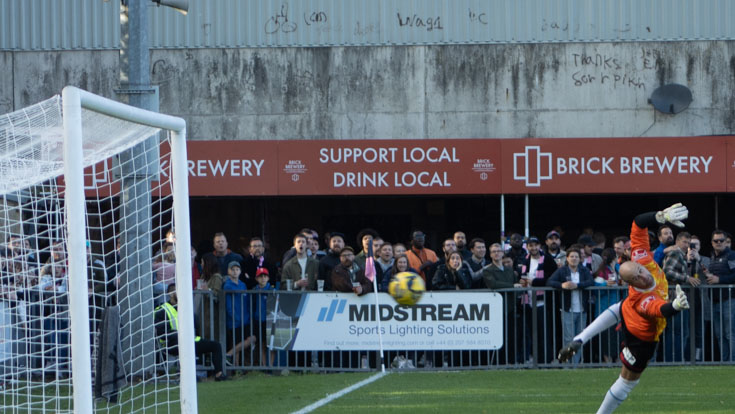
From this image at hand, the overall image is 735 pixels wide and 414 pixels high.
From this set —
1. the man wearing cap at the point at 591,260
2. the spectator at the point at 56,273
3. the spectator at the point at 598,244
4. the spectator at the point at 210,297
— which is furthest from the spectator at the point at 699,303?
the spectator at the point at 56,273

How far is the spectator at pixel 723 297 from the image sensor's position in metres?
15.7

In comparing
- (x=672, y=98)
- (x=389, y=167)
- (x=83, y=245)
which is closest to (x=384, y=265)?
(x=389, y=167)

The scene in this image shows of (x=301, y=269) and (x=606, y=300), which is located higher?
(x=301, y=269)

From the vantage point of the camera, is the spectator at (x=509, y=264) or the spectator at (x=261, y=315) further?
the spectator at (x=509, y=264)

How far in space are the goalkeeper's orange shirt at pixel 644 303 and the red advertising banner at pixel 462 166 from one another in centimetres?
878

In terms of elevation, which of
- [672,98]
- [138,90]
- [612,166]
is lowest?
[612,166]

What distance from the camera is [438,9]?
22422 mm

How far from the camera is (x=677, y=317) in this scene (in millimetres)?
15891

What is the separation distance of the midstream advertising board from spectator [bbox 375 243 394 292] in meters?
0.47

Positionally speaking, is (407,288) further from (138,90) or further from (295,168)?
(295,168)

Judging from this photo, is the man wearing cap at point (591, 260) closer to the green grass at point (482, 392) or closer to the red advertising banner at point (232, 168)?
the green grass at point (482, 392)

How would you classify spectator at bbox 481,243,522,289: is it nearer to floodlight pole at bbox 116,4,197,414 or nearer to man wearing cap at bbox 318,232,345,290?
man wearing cap at bbox 318,232,345,290

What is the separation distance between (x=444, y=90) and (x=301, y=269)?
6896 mm

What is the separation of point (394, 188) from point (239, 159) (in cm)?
280
